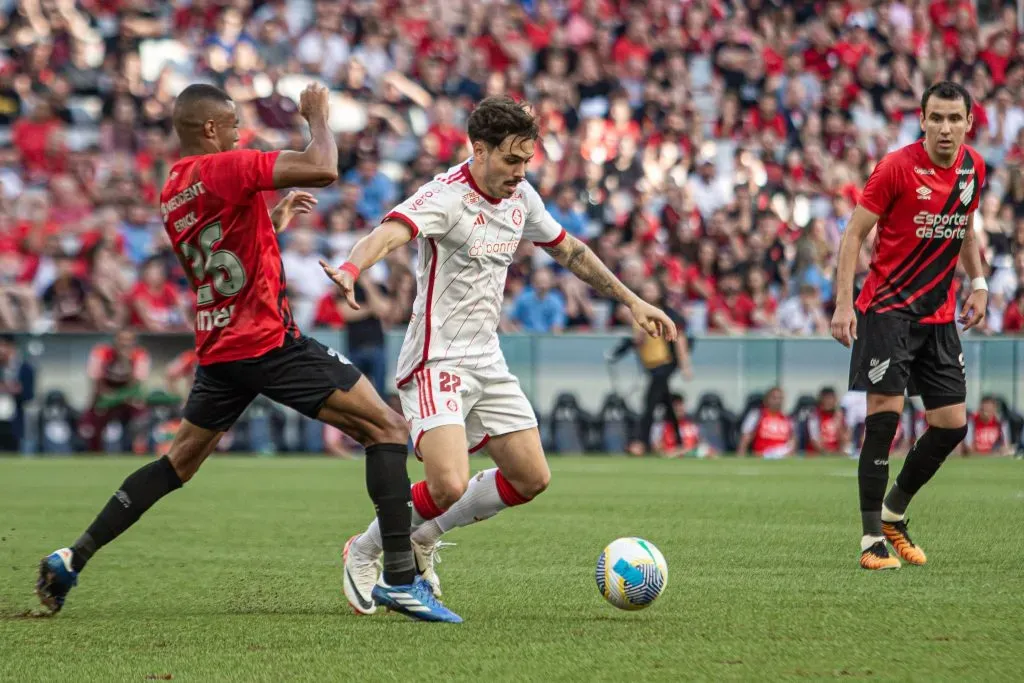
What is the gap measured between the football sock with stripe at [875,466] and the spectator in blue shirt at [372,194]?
40.0ft

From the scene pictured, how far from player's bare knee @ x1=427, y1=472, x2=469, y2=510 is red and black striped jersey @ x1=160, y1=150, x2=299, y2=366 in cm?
87

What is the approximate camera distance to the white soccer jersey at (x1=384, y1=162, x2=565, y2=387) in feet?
21.7

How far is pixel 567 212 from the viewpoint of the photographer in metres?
20.3

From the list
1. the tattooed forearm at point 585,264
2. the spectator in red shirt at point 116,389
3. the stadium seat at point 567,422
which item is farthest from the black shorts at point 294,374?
the stadium seat at point 567,422

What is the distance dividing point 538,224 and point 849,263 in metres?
1.93

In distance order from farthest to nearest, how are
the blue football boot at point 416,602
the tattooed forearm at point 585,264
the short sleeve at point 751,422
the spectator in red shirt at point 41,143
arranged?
1. the spectator in red shirt at point 41,143
2. the short sleeve at point 751,422
3. the tattooed forearm at point 585,264
4. the blue football boot at point 416,602

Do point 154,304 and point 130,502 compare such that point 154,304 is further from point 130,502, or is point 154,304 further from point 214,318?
point 214,318

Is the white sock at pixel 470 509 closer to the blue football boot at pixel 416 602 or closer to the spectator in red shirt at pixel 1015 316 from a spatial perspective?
the blue football boot at pixel 416 602

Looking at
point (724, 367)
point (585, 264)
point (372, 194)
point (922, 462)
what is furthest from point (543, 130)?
point (585, 264)

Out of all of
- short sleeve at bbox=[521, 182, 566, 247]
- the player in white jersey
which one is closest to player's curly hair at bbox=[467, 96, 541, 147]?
the player in white jersey

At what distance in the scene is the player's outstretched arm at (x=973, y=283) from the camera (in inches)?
332

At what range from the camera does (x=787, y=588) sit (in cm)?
691

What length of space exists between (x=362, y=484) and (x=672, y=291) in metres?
6.97

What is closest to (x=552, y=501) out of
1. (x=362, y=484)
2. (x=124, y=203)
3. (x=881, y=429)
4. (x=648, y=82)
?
(x=362, y=484)
